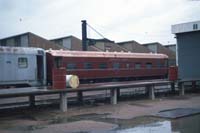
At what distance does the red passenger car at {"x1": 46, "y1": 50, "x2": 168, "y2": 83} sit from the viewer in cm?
2476

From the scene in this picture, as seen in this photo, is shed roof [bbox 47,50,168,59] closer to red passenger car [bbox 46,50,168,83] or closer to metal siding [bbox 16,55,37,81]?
red passenger car [bbox 46,50,168,83]

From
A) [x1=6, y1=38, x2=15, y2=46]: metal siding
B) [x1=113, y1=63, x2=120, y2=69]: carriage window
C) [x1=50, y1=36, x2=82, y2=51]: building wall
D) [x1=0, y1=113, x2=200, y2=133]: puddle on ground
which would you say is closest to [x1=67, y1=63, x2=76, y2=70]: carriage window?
[x1=113, y1=63, x2=120, y2=69]: carriage window

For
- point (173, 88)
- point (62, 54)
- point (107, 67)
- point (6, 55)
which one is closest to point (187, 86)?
point (173, 88)

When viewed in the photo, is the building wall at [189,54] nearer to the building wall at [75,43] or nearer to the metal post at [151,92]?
the metal post at [151,92]

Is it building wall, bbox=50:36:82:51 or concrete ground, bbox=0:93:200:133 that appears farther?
building wall, bbox=50:36:82:51

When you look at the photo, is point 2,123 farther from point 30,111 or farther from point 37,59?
point 37,59

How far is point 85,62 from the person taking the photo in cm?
2605

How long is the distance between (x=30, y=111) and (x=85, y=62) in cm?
1211

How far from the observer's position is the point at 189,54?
82.0 feet

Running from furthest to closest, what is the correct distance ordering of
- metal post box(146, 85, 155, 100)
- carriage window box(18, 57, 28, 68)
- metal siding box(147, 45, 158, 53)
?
metal siding box(147, 45, 158, 53), carriage window box(18, 57, 28, 68), metal post box(146, 85, 155, 100)

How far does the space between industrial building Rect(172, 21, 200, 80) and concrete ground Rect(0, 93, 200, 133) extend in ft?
30.9

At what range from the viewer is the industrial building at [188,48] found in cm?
2455

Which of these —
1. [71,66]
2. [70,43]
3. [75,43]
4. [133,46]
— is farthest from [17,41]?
[71,66]

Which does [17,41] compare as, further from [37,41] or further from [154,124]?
[154,124]
